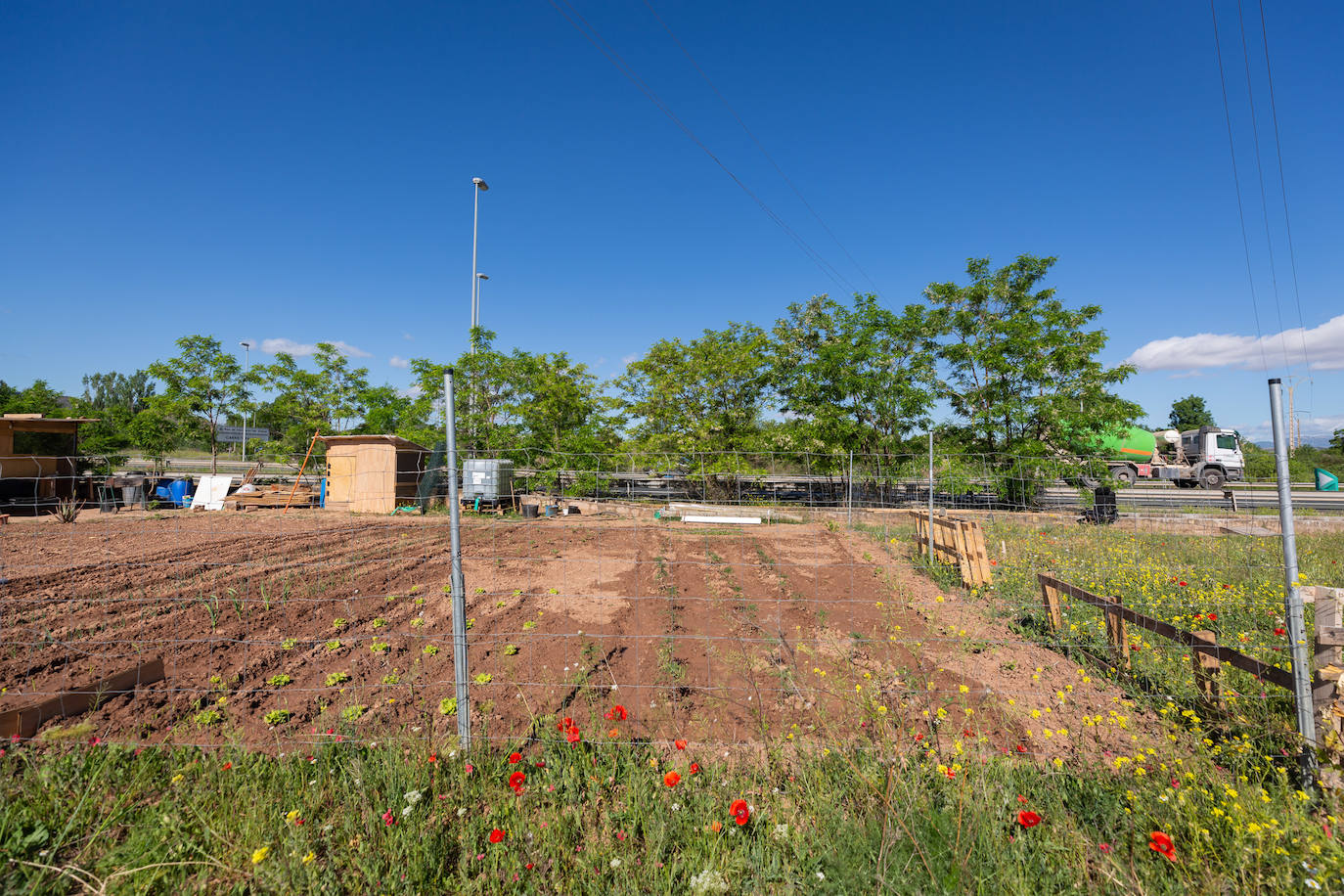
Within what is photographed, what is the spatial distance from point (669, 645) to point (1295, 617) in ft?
12.9

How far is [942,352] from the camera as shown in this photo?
54.6ft

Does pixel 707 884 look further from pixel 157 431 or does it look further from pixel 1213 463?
pixel 1213 463

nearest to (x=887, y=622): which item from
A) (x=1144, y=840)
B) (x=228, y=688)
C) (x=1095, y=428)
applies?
(x=1144, y=840)

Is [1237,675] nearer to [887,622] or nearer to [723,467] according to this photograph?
[887,622]

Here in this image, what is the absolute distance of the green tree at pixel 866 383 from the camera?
665 inches

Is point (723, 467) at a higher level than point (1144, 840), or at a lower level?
higher

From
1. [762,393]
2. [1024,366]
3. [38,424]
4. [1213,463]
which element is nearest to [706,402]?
[762,393]

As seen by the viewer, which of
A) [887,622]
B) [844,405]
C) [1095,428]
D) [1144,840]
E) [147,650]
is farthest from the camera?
[844,405]

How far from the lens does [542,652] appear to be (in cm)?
462

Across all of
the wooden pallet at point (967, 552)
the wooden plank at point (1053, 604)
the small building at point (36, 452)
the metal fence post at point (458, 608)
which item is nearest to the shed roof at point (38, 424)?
the small building at point (36, 452)

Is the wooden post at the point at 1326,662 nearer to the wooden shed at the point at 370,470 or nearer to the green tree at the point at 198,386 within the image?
the wooden shed at the point at 370,470

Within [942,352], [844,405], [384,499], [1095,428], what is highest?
[942,352]

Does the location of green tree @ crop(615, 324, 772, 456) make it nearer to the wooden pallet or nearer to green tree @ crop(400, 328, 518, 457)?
green tree @ crop(400, 328, 518, 457)

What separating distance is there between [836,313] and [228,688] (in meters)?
18.2
